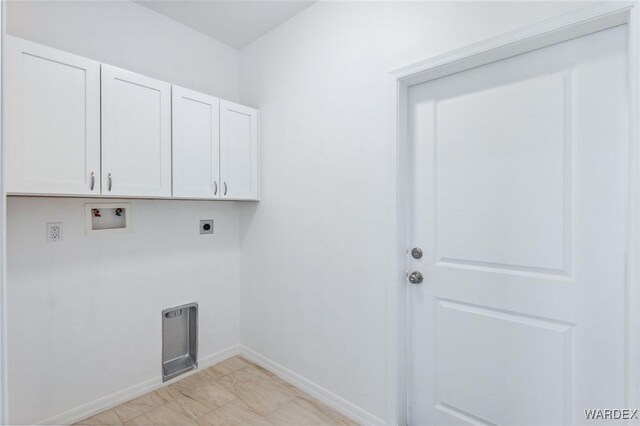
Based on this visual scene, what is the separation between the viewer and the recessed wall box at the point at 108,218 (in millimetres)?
1970

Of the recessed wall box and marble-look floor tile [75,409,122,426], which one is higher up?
the recessed wall box

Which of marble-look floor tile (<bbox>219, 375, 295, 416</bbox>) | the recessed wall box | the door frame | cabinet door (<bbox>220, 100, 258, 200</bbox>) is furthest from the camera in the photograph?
cabinet door (<bbox>220, 100, 258, 200</bbox>)

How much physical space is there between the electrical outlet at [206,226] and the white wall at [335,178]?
328 mm

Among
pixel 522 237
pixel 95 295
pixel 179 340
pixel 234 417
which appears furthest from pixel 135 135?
pixel 522 237

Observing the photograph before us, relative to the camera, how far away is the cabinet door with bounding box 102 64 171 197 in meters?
1.76

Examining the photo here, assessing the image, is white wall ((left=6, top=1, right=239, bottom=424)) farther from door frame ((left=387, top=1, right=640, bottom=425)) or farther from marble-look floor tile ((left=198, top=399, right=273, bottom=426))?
door frame ((left=387, top=1, right=640, bottom=425))

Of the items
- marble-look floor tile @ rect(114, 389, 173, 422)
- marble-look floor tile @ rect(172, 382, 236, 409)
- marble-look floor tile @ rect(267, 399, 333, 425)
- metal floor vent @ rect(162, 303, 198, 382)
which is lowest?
marble-look floor tile @ rect(267, 399, 333, 425)

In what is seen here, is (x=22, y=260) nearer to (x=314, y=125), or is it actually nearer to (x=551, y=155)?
(x=314, y=125)

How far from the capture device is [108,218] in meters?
2.07

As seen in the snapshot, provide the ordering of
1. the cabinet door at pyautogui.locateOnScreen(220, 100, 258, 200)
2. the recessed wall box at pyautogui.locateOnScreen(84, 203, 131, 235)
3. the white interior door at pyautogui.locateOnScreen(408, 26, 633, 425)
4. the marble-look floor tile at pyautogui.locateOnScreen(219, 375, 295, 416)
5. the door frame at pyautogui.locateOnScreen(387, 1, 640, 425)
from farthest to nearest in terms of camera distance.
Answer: the cabinet door at pyautogui.locateOnScreen(220, 100, 258, 200)
the marble-look floor tile at pyautogui.locateOnScreen(219, 375, 295, 416)
the recessed wall box at pyautogui.locateOnScreen(84, 203, 131, 235)
the white interior door at pyautogui.locateOnScreen(408, 26, 633, 425)
the door frame at pyautogui.locateOnScreen(387, 1, 640, 425)

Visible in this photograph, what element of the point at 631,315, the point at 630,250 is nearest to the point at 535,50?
the point at 630,250

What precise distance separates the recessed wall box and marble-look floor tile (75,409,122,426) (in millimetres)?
1158

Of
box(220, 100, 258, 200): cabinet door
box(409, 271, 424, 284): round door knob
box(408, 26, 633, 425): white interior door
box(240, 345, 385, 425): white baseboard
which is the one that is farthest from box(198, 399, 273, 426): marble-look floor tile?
box(220, 100, 258, 200): cabinet door

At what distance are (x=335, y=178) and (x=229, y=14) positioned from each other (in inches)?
57.4
